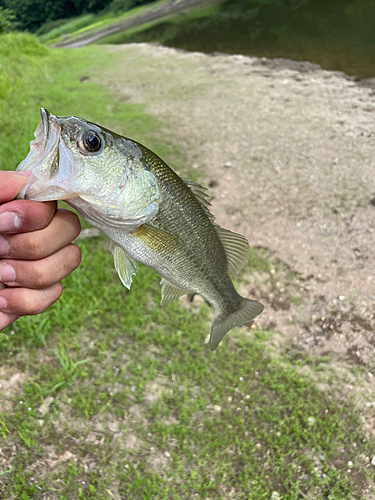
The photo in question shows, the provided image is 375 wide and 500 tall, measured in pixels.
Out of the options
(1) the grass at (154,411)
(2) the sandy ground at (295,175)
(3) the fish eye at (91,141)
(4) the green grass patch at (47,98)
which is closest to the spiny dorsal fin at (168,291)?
(3) the fish eye at (91,141)

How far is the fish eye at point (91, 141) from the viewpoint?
1.28 metres

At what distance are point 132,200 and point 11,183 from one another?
42 centimetres

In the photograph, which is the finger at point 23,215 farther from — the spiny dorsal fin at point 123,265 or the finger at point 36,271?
the spiny dorsal fin at point 123,265

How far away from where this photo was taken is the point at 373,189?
17.2 ft

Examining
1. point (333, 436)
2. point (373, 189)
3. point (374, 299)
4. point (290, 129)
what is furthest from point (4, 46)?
point (333, 436)

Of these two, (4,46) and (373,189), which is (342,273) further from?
(4,46)

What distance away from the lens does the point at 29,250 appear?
1345 mm

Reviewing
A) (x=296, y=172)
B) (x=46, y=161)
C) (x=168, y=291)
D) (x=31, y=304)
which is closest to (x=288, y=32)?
(x=296, y=172)

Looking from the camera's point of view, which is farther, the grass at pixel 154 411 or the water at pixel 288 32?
the water at pixel 288 32

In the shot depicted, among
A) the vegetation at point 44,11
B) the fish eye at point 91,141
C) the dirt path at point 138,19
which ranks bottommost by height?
the fish eye at point 91,141

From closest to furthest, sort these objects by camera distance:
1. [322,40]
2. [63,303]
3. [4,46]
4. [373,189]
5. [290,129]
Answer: [63,303] < [373,189] < [290,129] < [4,46] < [322,40]

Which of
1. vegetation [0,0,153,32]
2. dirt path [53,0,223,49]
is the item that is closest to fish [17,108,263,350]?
dirt path [53,0,223,49]

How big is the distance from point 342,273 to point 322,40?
37.7 feet

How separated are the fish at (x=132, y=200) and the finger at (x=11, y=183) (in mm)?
22
